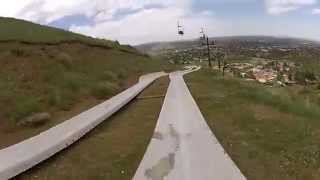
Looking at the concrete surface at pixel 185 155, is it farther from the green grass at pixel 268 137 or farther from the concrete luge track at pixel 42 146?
the concrete luge track at pixel 42 146

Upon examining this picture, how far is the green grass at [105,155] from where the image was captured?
12.1m

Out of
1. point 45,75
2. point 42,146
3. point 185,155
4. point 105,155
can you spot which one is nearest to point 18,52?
point 45,75

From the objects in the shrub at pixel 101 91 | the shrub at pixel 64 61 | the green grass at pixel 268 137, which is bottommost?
the shrub at pixel 101 91

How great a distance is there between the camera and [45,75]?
126 ft

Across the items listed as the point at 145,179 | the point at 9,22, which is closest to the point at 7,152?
the point at 145,179

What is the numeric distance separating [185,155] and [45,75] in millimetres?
26661

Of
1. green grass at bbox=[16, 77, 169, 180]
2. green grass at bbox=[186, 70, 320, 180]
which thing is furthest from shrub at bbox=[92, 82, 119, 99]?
green grass at bbox=[16, 77, 169, 180]

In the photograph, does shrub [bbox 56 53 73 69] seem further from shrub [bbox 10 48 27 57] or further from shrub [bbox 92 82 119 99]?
shrub [bbox 92 82 119 99]

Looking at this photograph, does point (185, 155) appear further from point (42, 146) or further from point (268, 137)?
point (268, 137)

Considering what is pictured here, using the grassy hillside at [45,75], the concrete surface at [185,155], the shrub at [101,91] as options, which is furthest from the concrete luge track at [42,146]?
the shrub at [101,91]

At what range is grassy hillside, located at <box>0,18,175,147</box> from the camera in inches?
1003

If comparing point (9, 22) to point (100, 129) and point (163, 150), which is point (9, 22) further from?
point (163, 150)

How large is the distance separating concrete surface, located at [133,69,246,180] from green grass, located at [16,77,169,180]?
1.22 feet

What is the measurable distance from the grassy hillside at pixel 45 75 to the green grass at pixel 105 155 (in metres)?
3.30
